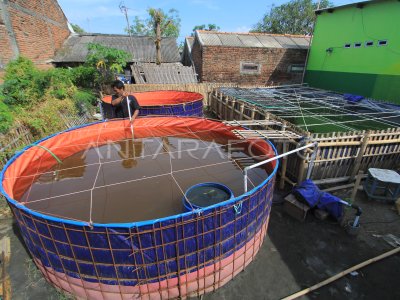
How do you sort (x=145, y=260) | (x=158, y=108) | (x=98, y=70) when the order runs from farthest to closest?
(x=98, y=70) < (x=158, y=108) < (x=145, y=260)

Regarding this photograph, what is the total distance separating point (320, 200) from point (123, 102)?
581 cm

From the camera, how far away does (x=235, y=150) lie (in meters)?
6.18

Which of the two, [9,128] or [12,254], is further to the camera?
[9,128]

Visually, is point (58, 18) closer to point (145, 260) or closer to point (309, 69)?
point (309, 69)

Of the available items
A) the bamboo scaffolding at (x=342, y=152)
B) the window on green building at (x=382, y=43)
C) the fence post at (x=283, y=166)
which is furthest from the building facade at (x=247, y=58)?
the fence post at (x=283, y=166)

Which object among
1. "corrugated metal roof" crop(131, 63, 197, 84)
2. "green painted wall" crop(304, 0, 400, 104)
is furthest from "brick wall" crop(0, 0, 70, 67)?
"green painted wall" crop(304, 0, 400, 104)

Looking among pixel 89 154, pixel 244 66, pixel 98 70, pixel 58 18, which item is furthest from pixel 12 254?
pixel 58 18

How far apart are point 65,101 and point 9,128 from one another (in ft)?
10.9

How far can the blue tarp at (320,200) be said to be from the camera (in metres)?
4.81

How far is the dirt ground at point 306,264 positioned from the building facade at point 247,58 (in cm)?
1331

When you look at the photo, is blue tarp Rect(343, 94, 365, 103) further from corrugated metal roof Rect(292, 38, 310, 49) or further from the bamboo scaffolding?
corrugated metal roof Rect(292, 38, 310, 49)

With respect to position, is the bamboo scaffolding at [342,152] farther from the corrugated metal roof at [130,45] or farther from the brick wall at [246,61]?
the corrugated metal roof at [130,45]

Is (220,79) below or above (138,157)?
above

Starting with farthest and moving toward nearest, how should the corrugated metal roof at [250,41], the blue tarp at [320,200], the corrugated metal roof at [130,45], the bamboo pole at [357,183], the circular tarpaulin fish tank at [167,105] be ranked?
the corrugated metal roof at [130,45], the corrugated metal roof at [250,41], the circular tarpaulin fish tank at [167,105], the bamboo pole at [357,183], the blue tarp at [320,200]
